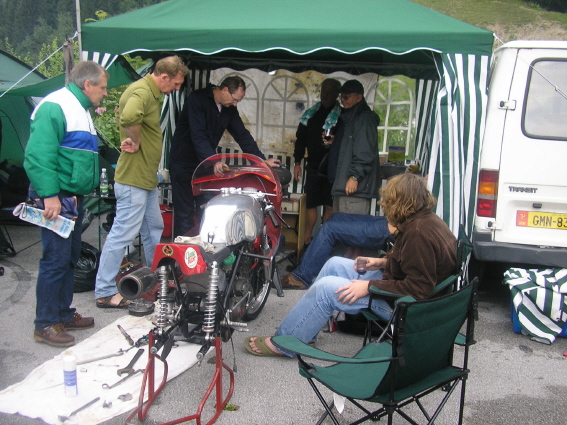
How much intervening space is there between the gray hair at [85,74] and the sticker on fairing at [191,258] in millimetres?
1649

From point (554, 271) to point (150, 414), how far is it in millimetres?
3070

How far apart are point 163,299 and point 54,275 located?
1.19 m

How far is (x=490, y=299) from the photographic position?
493 centimetres

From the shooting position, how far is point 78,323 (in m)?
3.91

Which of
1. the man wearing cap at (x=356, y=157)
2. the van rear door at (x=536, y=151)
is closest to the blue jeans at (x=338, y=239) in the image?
the man wearing cap at (x=356, y=157)

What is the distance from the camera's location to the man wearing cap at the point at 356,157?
17.3 ft

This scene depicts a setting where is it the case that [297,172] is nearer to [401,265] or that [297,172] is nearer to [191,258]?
[401,265]

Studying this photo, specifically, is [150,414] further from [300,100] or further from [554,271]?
[300,100]

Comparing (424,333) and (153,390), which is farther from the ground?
(424,333)

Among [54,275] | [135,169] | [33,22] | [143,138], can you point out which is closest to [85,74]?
[143,138]

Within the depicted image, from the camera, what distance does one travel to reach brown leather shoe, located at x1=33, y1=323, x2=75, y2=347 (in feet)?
11.9

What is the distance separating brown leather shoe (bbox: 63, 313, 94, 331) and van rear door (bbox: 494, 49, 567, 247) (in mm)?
3249

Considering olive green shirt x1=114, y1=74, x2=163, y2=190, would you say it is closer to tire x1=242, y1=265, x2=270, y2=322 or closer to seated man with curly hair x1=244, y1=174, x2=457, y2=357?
tire x1=242, y1=265, x2=270, y2=322

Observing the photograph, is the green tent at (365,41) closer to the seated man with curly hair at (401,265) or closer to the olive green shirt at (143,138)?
the olive green shirt at (143,138)
